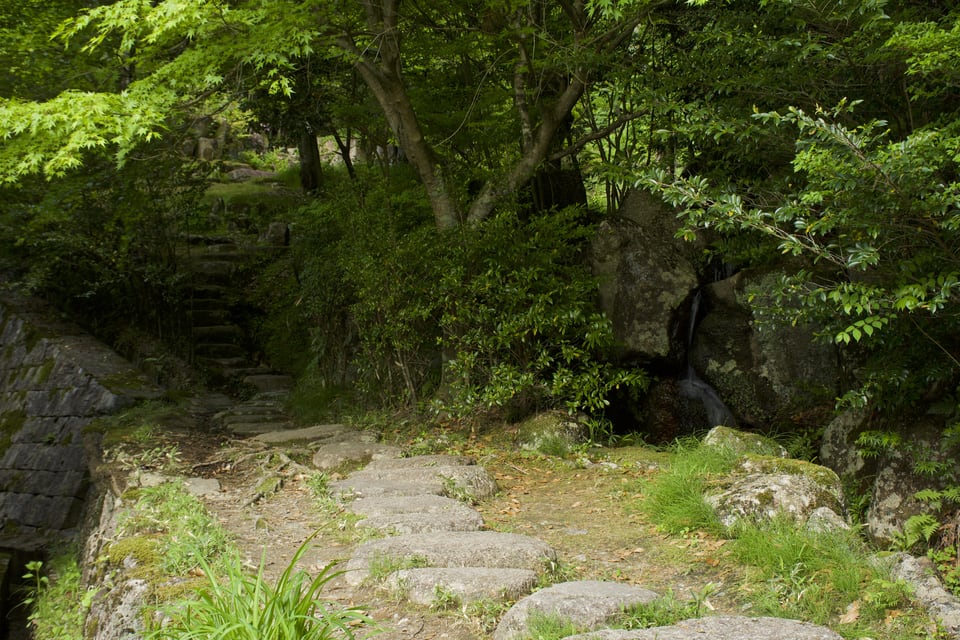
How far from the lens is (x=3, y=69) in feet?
29.2

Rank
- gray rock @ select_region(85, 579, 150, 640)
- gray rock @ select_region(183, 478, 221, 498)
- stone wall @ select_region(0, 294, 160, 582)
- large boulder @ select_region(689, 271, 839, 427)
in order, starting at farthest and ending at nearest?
stone wall @ select_region(0, 294, 160, 582)
large boulder @ select_region(689, 271, 839, 427)
gray rock @ select_region(183, 478, 221, 498)
gray rock @ select_region(85, 579, 150, 640)

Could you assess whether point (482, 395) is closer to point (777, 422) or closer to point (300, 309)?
point (777, 422)

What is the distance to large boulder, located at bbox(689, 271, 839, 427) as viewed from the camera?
7.91m

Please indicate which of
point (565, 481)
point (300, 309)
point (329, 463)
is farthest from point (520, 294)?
point (300, 309)

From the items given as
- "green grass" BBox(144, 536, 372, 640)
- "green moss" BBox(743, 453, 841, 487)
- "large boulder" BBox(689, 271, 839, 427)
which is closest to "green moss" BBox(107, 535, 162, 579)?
"green grass" BBox(144, 536, 372, 640)

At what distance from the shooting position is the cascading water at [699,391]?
27.6ft

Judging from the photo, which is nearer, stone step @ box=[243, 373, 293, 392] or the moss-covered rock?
the moss-covered rock

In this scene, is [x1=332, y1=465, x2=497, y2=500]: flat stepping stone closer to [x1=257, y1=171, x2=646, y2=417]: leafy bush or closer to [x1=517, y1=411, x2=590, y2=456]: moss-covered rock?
[x1=517, y1=411, x2=590, y2=456]: moss-covered rock

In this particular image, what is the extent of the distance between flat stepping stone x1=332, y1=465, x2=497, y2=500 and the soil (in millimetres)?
159

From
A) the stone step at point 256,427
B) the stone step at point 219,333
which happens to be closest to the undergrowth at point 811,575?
the stone step at point 256,427

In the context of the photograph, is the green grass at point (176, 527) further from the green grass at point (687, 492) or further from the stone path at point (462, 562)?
the green grass at point (687, 492)

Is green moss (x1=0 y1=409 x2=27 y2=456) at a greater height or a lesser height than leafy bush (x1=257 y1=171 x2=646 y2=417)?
lesser

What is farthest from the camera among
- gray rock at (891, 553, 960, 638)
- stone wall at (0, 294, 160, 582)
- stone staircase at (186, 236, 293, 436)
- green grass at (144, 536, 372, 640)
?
stone staircase at (186, 236, 293, 436)

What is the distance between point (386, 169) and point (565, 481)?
5372mm
